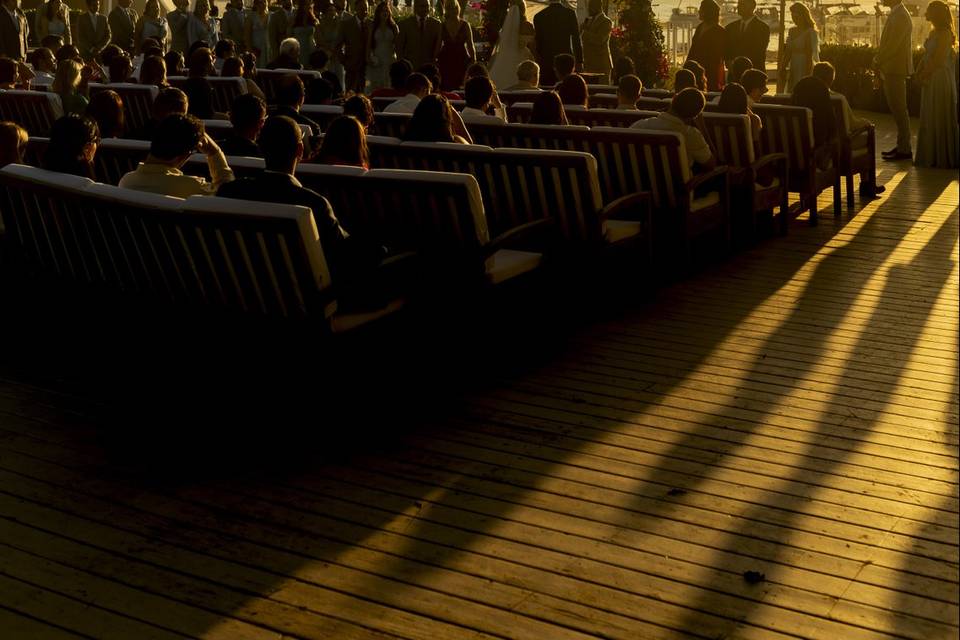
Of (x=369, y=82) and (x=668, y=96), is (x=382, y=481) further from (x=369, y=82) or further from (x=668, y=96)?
(x=369, y=82)

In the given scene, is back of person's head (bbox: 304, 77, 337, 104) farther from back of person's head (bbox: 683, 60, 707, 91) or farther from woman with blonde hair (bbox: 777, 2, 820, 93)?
woman with blonde hair (bbox: 777, 2, 820, 93)

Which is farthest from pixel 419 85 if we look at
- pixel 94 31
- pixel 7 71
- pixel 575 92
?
pixel 94 31

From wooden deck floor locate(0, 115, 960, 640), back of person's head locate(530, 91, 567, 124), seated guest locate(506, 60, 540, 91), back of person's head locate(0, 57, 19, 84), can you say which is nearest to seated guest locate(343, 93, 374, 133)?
back of person's head locate(530, 91, 567, 124)

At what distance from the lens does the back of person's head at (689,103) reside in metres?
8.38

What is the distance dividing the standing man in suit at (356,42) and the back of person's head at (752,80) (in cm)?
960

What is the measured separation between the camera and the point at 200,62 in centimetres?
1200

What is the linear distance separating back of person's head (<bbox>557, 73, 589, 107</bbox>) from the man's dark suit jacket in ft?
19.1

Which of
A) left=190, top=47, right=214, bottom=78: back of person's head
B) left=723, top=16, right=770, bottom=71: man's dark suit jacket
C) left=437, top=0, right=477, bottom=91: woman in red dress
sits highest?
left=190, top=47, right=214, bottom=78: back of person's head

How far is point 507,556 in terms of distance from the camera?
4316mm

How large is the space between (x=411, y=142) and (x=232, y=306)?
2490 mm

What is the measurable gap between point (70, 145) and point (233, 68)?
725 centimetres

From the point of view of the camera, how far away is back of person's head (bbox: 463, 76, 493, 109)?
9539 millimetres

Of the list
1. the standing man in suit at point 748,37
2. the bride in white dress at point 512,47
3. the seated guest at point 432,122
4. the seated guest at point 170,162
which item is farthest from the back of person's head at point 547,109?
the bride in white dress at point 512,47

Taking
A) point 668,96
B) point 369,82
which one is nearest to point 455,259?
point 668,96
